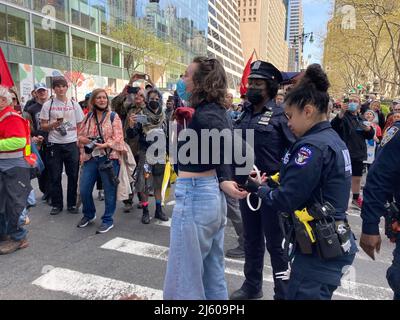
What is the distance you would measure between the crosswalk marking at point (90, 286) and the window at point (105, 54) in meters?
34.1

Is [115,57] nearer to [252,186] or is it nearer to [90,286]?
[90,286]

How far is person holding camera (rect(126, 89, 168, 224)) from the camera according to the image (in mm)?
5387

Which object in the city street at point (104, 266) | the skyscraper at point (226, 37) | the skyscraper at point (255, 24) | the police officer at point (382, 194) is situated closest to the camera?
the police officer at point (382, 194)

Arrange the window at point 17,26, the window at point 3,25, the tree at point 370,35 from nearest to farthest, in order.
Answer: the tree at point 370,35, the window at point 3,25, the window at point 17,26

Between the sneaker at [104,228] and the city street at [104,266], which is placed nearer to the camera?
the city street at [104,266]

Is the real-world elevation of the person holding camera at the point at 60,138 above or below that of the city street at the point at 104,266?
above

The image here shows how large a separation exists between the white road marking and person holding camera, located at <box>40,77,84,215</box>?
1.65 metres

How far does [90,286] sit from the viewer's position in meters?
3.44

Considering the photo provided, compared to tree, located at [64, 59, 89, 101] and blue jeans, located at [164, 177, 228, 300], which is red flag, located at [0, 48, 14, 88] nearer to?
blue jeans, located at [164, 177, 228, 300]

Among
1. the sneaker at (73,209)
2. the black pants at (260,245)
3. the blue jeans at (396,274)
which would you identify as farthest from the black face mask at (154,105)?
the blue jeans at (396,274)

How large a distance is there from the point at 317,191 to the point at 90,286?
254cm

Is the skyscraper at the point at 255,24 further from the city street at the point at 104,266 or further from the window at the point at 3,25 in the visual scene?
the city street at the point at 104,266

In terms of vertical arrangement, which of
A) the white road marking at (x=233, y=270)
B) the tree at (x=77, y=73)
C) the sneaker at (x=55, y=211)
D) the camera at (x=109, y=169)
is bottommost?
the white road marking at (x=233, y=270)

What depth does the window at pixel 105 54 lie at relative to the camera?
3466 centimetres
